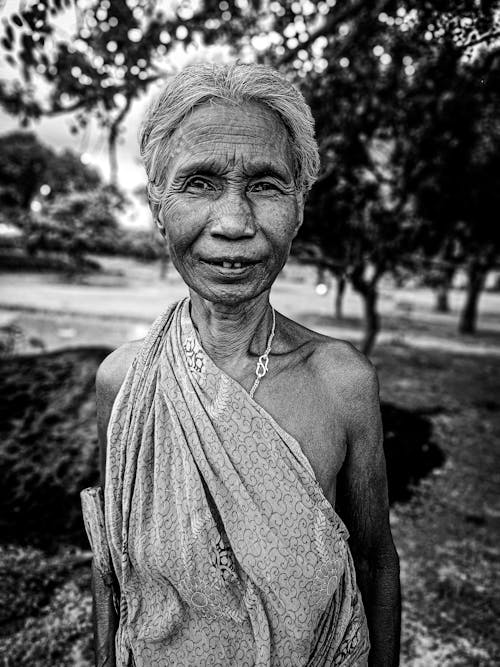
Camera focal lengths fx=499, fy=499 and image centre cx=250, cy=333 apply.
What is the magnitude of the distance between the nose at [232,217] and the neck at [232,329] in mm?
229

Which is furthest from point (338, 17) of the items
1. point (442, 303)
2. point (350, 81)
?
point (442, 303)

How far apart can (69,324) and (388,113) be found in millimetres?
10301

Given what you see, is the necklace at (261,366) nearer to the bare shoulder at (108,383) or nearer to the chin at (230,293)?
the chin at (230,293)

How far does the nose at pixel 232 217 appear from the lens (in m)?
1.22

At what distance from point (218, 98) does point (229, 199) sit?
26 cm

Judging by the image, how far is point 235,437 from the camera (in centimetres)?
131

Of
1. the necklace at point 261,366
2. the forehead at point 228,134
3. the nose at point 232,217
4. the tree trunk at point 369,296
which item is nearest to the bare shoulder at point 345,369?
the necklace at point 261,366

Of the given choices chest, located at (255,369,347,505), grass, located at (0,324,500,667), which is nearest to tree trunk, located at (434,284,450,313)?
grass, located at (0,324,500,667)

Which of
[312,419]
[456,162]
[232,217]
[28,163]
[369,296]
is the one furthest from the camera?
[28,163]

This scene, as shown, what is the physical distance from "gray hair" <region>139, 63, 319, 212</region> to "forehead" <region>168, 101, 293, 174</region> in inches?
0.9

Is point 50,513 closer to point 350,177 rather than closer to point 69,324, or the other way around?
point 350,177

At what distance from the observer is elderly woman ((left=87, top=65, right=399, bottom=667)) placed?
1257mm

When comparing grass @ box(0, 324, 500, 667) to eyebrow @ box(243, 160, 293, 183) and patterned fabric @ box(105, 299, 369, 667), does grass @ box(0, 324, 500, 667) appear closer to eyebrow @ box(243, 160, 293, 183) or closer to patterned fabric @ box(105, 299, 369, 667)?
patterned fabric @ box(105, 299, 369, 667)

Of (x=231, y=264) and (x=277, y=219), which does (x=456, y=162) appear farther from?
(x=231, y=264)
